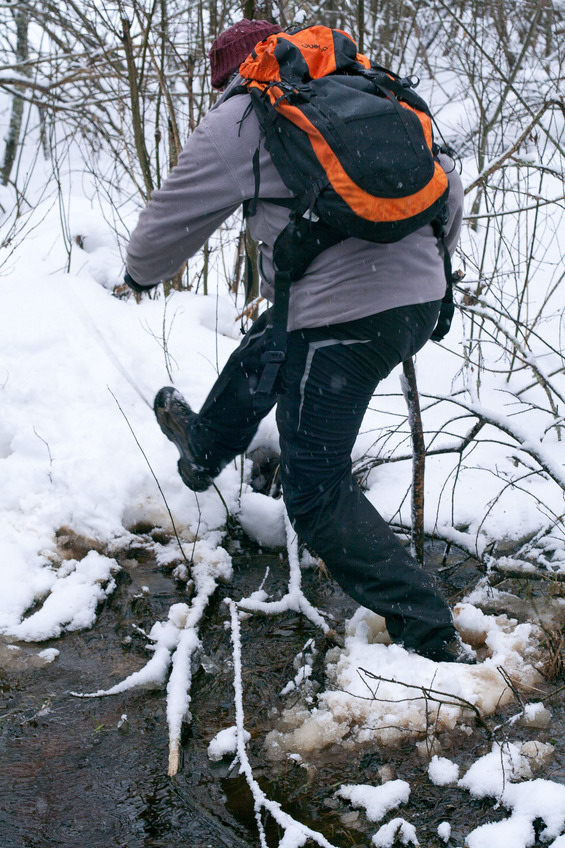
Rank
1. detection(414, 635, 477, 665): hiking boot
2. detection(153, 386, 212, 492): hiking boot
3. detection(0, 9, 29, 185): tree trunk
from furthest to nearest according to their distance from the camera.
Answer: detection(0, 9, 29, 185): tree trunk
detection(153, 386, 212, 492): hiking boot
detection(414, 635, 477, 665): hiking boot

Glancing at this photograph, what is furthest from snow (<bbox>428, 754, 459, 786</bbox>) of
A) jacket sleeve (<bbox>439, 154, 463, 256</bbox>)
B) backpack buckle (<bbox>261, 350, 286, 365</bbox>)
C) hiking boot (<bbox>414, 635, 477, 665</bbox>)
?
jacket sleeve (<bbox>439, 154, 463, 256</bbox>)

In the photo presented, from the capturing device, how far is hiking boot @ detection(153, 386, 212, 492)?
2.71m

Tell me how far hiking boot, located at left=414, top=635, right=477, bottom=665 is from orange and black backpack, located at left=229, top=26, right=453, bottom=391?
1304mm

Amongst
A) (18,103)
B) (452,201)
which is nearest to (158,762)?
(452,201)

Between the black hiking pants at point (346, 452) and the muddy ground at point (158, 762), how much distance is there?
39 centimetres

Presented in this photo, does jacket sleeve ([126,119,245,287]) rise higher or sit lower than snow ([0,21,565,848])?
higher

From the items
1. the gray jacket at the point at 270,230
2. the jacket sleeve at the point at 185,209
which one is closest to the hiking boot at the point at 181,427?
the jacket sleeve at the point at 185,209

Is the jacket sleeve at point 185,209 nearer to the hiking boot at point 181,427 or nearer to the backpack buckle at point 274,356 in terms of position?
the backpack buckle at point 274,356

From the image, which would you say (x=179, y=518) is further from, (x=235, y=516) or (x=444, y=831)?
(x=444, y=831)

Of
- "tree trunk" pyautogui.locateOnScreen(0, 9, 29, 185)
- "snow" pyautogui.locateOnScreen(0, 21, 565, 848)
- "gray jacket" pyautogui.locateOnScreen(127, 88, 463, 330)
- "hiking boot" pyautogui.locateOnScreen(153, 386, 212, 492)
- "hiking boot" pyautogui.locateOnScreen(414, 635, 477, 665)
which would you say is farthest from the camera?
"tree trunk" pyautogui.locateOnScreen(0, 9, 29, 185)

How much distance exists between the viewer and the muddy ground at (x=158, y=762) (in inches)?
69.1

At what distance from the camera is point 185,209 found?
198 cm

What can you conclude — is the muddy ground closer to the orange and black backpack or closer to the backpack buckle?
the backpack buckle

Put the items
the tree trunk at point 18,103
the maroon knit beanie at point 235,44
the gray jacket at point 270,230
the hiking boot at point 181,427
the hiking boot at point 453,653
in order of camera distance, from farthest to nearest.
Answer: the tree trunk at point 18,103, the hiking boot at point 181,427, the hiking boot at point 453,653, the maroon knit beanie at point 235,44, the gray jacket at point 270,230
